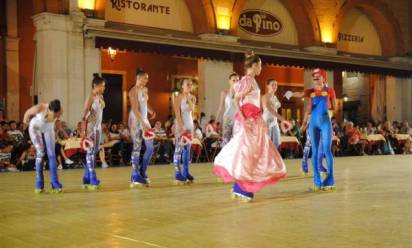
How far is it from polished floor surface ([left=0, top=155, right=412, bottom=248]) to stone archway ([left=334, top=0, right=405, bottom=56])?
19.0 meters

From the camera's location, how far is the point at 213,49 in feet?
67.2

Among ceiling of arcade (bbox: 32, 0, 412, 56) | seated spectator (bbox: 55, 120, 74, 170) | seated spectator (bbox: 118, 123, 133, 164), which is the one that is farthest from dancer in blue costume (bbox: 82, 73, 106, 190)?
ceiling of arcade (bbox: 32, 0, 412, 56)

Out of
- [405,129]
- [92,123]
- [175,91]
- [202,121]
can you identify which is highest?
[175,91]

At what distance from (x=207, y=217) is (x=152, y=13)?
15.1 m

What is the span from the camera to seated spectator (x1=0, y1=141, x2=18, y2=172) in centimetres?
1492

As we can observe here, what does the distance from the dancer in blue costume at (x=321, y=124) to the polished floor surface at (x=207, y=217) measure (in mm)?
351

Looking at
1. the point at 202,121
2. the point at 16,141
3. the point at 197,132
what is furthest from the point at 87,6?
the point at 202,121

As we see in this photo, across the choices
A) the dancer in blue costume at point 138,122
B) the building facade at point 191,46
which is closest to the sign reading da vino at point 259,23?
the building facade at point 191,46

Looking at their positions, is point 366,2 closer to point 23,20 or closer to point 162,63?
point 162,63

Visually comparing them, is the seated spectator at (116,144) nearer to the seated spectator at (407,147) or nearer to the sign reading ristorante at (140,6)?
the sign reading ristorante at (140,6)

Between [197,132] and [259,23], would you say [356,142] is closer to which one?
[259,23]

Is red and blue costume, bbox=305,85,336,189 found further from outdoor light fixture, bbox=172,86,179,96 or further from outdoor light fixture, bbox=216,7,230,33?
outdoor light fixture, bbox=172,86,179,96

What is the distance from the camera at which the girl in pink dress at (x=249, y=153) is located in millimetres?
7473

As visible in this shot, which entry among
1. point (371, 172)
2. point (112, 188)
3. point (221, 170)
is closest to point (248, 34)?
point (371, 172)
